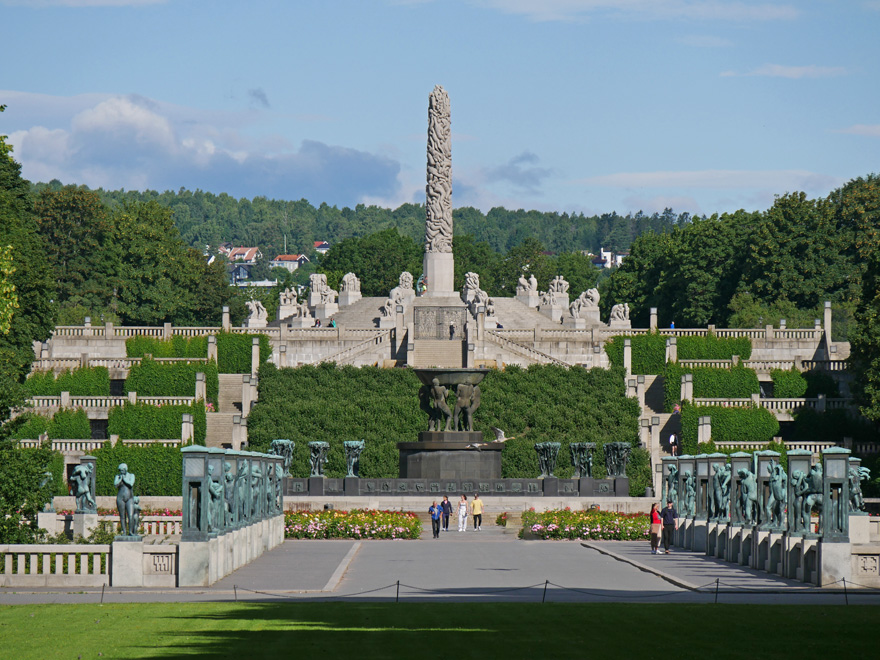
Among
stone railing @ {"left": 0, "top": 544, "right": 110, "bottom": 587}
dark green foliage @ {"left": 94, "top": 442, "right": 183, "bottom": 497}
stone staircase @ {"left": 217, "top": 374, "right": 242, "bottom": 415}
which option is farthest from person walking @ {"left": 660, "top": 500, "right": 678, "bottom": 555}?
stone staircase @ {"left": 217, "top": 374, "right": 242, "bottom": 415}

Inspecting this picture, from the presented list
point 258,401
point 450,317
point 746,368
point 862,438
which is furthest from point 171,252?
point 862,438

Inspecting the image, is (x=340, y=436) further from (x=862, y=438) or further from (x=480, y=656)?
(x=480, y=656)

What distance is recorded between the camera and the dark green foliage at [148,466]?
2456 inches

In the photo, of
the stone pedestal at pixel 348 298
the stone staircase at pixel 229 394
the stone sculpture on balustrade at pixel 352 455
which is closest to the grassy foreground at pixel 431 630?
the stone sculpture on balustrade at pixel 352 455

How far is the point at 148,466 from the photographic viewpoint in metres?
62.9

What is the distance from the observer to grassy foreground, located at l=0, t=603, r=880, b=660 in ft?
62.7

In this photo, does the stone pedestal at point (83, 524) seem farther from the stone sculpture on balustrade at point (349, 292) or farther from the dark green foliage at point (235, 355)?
the stone sculpture on balustrade at point (349, 292)

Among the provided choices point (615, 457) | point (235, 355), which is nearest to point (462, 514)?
point (615, 457)

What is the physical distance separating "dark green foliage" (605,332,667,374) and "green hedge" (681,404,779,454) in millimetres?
10154

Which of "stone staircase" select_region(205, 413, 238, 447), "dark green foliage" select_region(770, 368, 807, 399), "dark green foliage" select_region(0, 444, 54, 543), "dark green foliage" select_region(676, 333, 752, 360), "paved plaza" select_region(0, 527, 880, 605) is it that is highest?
"dark green foliage" select_region(676, 333, 752, 360)

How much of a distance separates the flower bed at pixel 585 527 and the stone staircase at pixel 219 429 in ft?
80.3

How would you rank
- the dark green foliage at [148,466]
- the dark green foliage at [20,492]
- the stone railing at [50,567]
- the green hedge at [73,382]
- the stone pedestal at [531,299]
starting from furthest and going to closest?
the stone pedestal at [531,299] < the green hedge at [73,382] < the dark green foliage at [148,466] < the dark green foliage at [20,492] < the stone railing at [50,567]

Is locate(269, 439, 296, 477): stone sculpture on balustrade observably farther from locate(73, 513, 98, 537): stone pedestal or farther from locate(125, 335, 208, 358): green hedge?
locate(125, 335, 208, 358): green hedge

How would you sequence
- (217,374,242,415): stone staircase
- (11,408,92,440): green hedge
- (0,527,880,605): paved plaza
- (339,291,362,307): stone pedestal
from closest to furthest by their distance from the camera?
(0,527,880,605): paved plaza < (11,408,92,440): green hedge < (217,374,242,415): stone staircase < (339,291,362,307): stone pedestal
